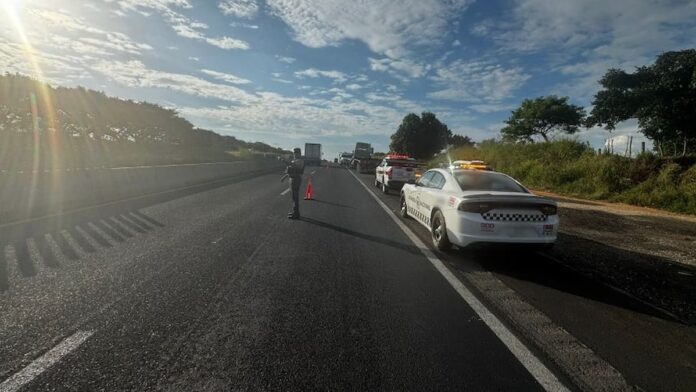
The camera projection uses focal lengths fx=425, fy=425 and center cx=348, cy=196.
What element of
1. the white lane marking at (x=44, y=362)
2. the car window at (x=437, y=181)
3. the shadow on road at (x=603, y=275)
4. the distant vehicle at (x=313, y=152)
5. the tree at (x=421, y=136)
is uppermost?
the tree at (x=421, y=136)

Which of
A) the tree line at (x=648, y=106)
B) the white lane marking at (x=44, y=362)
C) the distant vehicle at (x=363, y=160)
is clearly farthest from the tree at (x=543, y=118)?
the white lane marking at (x=44, y=362)

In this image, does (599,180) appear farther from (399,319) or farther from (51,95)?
(51,95)

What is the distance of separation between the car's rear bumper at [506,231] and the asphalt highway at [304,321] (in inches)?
17.3

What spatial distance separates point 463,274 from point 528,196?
1.76 m

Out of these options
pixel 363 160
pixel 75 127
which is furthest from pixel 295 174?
pixel 75 127

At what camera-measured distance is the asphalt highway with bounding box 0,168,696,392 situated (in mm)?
3088

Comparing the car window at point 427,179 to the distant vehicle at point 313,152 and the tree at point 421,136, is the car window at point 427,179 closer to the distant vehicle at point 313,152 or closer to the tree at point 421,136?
the distant vehicle at point 313,152

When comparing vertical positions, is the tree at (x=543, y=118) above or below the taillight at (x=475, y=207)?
above

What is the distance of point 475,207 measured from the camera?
642cm

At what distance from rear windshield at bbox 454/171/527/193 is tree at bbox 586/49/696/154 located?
2781 cm

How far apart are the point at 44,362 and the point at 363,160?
35876 mm

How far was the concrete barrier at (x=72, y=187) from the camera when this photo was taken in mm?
9711

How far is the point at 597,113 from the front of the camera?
1485 inches

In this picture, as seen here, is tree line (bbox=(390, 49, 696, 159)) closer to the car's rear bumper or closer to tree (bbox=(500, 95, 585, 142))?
tree (bbox=(500, 95, 585, 142))
